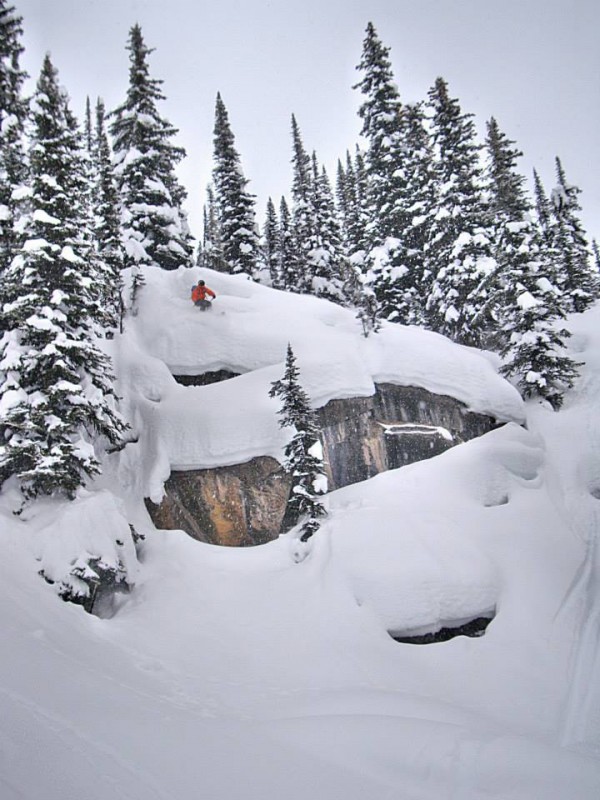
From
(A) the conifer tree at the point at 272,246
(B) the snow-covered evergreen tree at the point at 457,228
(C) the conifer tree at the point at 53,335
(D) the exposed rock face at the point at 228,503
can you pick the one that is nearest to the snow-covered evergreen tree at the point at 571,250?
(B) the snow-covered evergreen tree at the point at 457,228

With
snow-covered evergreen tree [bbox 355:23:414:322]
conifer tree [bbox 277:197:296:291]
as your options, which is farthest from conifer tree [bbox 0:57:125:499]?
conifer tree [bbox 277:197:296:291]

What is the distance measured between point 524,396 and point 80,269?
14.8m

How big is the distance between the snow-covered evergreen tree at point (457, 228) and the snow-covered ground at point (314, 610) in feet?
15.7

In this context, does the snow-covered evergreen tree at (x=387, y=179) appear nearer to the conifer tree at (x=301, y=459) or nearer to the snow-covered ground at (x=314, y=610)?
the snow-covered ground at (x=314, y=610)

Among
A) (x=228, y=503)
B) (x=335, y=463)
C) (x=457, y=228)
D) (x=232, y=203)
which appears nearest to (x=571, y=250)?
(x=457, y=228)

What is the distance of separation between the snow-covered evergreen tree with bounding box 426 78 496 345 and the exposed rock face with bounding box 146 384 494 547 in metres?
7.21

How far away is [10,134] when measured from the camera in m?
11.7

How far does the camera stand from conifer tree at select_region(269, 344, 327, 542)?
10945mm

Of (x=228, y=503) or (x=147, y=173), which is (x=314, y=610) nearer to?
(x=228, y=503)

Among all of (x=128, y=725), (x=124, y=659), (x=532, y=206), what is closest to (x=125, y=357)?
(x=124, y=659)

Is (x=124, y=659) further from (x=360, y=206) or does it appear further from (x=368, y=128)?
(x=360, y=206)

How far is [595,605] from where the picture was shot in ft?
28.6

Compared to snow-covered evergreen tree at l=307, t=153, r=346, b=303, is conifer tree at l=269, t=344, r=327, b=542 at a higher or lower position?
lower

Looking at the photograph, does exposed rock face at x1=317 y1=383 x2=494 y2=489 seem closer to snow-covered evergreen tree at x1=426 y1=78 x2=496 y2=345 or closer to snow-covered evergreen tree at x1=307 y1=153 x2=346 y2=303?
snow-covered evergreen tree at x1=426 y1=78 x2=496 y2=345
